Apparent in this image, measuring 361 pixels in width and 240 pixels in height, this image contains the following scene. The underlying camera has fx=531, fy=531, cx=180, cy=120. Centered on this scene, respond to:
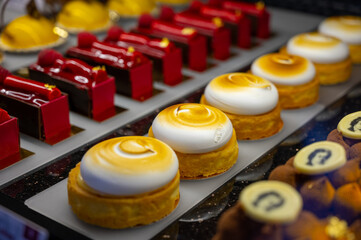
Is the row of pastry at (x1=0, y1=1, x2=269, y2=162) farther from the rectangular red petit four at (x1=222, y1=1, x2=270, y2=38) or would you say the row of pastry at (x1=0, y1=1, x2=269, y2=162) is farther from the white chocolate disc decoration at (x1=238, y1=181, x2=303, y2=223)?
the white chocolate disc decoration at (x1=238, y1=181, x2=303, y2=223)

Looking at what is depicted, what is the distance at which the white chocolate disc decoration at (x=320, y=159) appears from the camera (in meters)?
2.09

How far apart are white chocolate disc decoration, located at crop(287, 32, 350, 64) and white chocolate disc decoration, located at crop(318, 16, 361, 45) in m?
0.37

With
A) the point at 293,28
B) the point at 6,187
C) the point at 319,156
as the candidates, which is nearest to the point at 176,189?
the point at 319,156

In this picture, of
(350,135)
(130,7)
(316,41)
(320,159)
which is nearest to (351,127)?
(350,135)

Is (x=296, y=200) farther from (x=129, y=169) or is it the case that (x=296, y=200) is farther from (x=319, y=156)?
(x=129, y=169)

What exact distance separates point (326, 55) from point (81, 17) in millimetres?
2192

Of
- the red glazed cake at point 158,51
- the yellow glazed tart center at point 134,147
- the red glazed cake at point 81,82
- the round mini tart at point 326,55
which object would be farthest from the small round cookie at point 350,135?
the red glazed cake at point 158,51

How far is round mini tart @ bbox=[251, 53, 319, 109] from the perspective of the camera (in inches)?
138

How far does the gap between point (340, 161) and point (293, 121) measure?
135 centimetres

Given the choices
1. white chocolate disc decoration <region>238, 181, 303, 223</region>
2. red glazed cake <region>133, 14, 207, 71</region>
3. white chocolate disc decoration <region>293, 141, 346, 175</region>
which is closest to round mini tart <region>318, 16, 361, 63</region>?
red glazed cake <region>133, 14, 207, 71</region>

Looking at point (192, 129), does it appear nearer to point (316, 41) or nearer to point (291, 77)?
point (291, 77)

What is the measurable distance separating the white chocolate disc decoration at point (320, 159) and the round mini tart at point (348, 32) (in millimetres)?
2326

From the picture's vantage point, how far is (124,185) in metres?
2.28

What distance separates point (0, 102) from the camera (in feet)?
10.5
